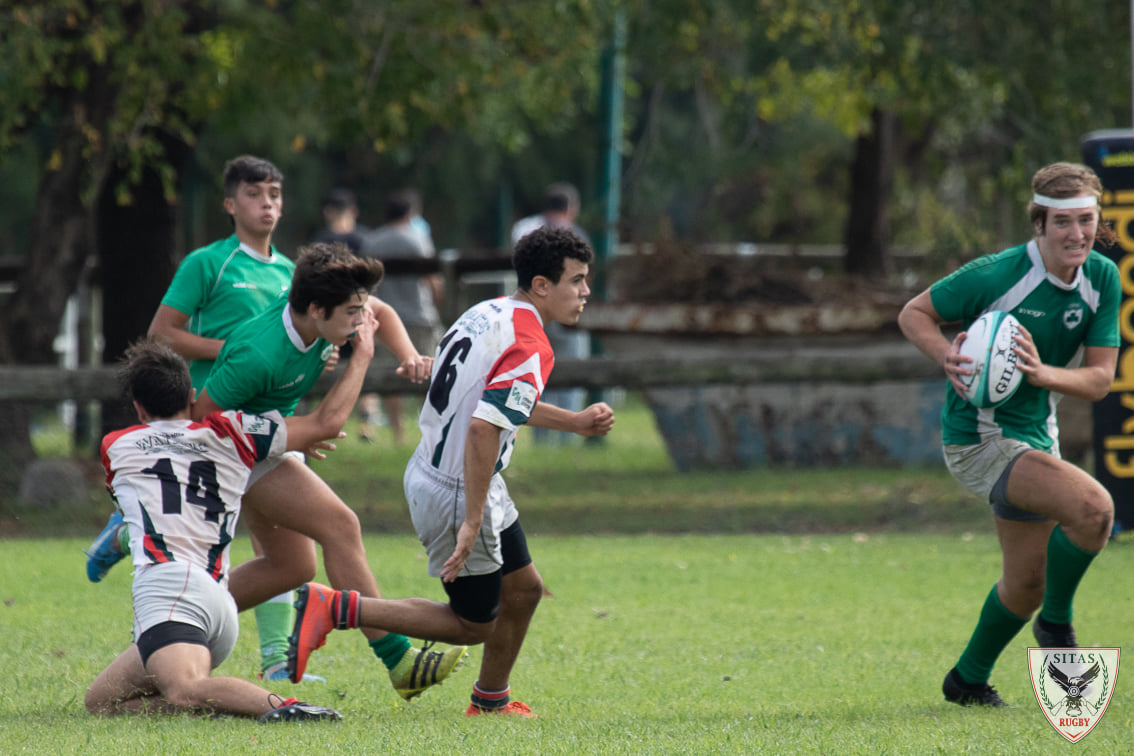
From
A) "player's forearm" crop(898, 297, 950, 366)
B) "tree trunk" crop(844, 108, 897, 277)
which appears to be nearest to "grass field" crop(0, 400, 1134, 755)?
"player's forearm" crop(898, 297, 950, 366)

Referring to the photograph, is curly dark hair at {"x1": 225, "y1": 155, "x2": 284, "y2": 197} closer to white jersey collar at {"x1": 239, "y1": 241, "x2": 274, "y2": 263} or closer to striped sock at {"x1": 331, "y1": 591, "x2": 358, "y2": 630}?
white jersey collar at {"x1": 239, "y1": 241, "x2": 274, "y2": 263}

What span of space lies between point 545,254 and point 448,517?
0.97m

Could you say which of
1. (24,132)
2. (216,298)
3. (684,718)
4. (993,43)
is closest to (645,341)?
(993,43)

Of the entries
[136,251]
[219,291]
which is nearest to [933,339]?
[219,291]

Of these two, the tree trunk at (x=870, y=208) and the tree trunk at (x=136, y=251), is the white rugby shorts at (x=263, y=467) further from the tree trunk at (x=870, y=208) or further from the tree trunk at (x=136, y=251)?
the tree trunk at (x=870, y=208)

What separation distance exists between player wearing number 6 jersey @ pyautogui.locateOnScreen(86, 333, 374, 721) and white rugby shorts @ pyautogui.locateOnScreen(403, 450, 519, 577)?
0.50 metres

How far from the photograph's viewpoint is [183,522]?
5.05 meters

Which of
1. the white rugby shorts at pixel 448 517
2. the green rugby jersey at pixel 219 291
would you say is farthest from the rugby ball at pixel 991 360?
the green rugby jersey at pixel 219 291

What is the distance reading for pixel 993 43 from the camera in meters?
11.8

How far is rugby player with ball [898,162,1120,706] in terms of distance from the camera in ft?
17.0

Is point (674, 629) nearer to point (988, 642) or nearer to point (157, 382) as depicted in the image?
point (988, 642)

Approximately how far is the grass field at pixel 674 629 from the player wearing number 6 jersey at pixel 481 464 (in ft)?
1.17

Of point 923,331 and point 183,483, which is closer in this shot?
point 183,483

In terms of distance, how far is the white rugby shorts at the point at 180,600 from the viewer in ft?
16.1
